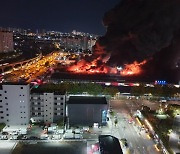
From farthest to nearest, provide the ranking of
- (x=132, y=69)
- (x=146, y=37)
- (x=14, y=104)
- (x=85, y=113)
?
(x=132, y=69) < (x=146, y=37) < (x=85, y=113) < (x=14, y=104)

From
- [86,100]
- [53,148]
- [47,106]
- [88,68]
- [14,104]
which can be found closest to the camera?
[53,148]

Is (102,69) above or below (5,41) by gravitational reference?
below

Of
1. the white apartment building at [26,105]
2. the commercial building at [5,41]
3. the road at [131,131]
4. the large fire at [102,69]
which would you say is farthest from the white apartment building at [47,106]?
the commercial building at [5,41]

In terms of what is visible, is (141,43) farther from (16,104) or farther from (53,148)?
(53,148)

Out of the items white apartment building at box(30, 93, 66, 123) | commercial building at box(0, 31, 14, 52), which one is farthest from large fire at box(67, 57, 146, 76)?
commercial building at box(0, 31, 14, 52)

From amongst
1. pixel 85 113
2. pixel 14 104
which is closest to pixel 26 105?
pixel 14 104

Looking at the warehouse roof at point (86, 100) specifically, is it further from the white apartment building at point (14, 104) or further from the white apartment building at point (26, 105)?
the white apartment building at point (14, 104)
